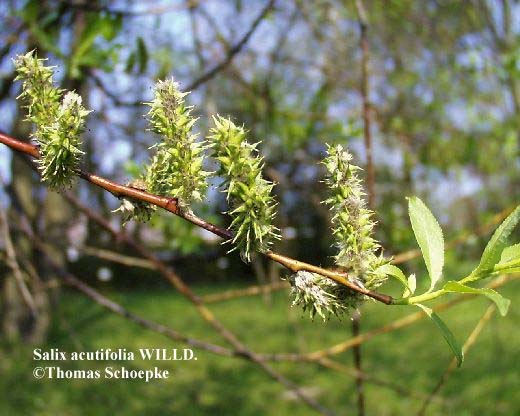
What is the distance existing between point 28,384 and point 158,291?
920cm

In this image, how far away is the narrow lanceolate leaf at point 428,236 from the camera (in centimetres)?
75

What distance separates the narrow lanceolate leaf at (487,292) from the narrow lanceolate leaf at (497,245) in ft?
0.17

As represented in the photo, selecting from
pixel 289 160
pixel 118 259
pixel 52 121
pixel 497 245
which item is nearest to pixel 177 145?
pixel 52 121

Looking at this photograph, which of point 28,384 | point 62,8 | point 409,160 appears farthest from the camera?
point 28,384

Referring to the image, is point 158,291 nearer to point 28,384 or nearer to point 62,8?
point 28,384

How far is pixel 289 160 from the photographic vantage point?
391 cm

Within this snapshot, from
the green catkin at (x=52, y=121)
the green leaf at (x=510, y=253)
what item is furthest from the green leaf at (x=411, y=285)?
the green catkin at (x=52, y=121)

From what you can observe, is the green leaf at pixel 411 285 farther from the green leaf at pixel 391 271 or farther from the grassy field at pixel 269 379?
the grassy field at pixel 269 379

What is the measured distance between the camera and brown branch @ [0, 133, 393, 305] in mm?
647

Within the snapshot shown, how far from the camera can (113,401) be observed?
16.6 ft

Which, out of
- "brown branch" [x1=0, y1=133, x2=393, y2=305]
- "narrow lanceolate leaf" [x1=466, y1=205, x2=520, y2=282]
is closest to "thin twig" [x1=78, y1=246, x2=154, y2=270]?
"brown branch" [x1=0, y1=133, x2=393, y2=305]

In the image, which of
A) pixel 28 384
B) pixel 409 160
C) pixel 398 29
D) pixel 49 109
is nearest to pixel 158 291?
pixel 28 384

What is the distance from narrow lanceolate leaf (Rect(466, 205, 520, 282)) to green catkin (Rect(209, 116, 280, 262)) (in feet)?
0.84

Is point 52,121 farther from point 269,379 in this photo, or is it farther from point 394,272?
point 269,379
